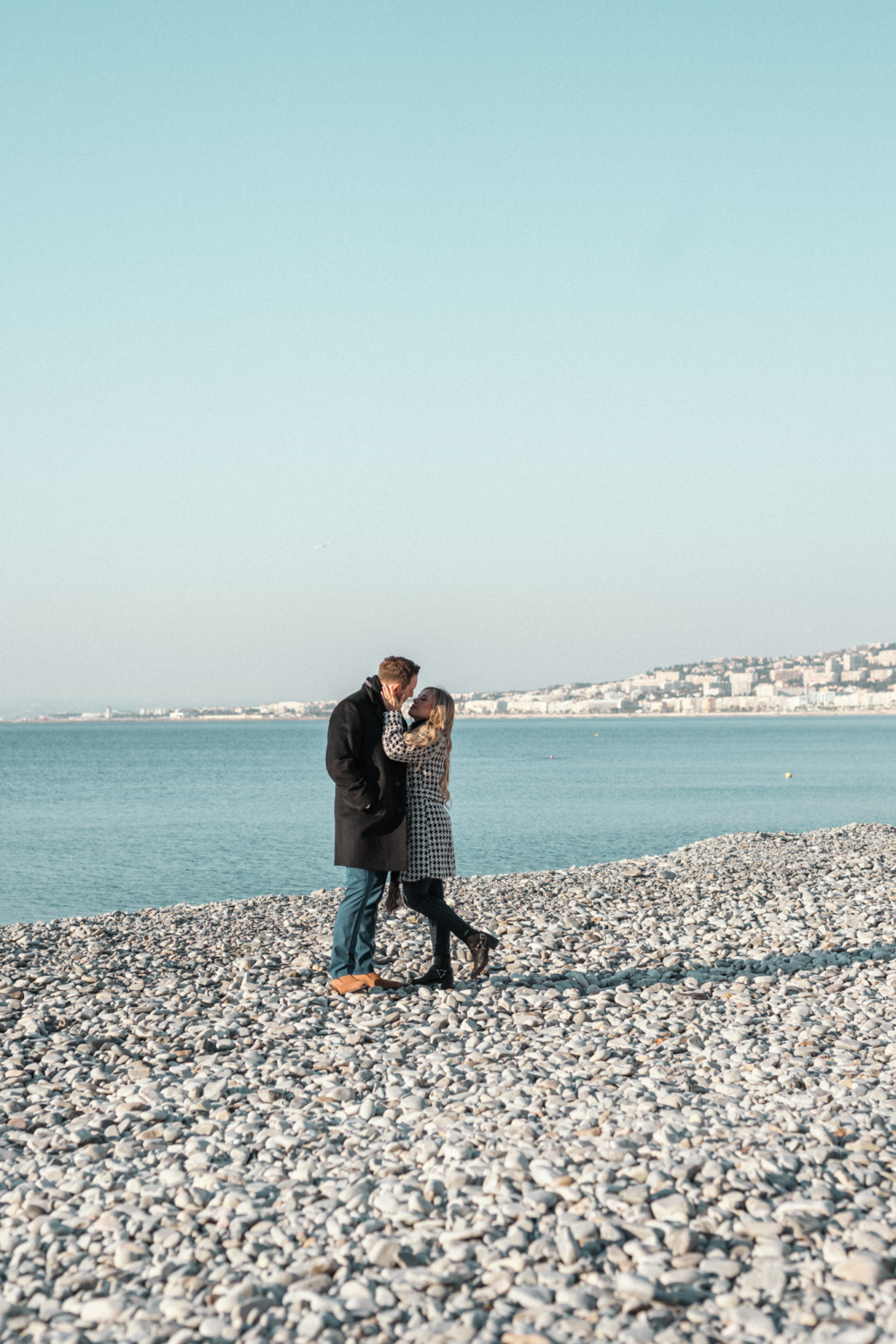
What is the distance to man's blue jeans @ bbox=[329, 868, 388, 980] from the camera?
8203 millimetres

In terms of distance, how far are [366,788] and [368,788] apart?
19mm

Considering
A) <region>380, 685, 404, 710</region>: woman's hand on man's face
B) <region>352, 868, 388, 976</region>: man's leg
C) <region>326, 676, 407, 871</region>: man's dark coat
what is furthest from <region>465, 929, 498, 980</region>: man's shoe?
<region>380, 685, 404, 710</region>: woman's hand on man's face

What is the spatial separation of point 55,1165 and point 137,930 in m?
8.55

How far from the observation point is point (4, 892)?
2320cm

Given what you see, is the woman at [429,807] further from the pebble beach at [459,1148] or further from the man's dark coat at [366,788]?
the pebble beach at [459,1148]

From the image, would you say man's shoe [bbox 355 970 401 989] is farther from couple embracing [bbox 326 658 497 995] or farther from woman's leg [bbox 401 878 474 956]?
woman's leg [bbox 401 878 474 956]

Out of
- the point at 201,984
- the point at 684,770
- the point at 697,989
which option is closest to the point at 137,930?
the point at 201,984

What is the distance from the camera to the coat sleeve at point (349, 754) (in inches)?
307

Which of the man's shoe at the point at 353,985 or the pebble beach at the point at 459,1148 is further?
the man's shoe at the point at 353,985

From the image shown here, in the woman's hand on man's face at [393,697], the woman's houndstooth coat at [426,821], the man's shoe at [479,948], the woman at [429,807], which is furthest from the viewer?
the man's shoe at [479,948]

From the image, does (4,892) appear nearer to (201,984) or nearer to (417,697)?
(201,984)

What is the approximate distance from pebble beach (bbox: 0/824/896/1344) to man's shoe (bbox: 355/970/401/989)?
178 mm

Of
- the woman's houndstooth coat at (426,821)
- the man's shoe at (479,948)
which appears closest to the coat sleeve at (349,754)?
the woman's houndstooth coat at (426,821)

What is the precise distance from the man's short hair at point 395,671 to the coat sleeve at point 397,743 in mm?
234
